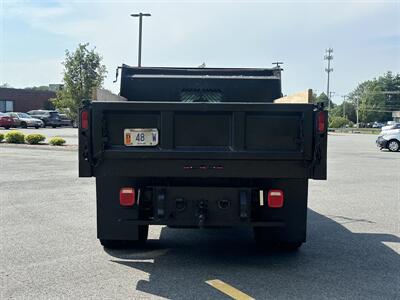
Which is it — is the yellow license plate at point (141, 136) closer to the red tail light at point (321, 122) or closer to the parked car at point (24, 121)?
the red tail light at point (321, 122)

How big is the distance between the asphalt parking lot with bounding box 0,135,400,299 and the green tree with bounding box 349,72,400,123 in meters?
120

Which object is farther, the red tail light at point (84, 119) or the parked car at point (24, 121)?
the parked car at point (24, 121)

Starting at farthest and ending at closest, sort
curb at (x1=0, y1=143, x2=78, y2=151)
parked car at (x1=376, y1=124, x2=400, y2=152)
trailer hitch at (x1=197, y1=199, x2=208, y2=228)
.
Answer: parked car at (x1=376, y1=124, x2=400, y2=152) → curb at (x1=0, y1=143, x2=78, y2=151) → trailer hitch at (x1=197, y1=199, x2=208, y2=228)

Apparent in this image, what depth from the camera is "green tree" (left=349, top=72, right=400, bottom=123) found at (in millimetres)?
122213

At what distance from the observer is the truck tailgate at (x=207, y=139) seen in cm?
459

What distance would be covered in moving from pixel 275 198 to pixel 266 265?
0.81 metres

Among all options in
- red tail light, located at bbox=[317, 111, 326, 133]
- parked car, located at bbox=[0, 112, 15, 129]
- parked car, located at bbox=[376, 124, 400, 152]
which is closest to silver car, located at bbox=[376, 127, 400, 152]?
parked car, located at bbox=[376, 124, 400, 152]

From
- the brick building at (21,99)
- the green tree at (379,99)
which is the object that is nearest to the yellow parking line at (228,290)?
the brick building at (21,99)

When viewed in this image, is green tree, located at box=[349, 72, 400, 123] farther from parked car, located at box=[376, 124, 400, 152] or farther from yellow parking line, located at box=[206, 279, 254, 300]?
yellow parking line, located at box=[206, 279, 254, 300]

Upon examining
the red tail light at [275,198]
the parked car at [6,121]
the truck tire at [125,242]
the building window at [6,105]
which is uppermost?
the building window at [6,105]

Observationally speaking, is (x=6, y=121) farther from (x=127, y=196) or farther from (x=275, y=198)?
(x=275, y=198)

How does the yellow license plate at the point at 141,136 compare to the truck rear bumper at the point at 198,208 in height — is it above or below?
above

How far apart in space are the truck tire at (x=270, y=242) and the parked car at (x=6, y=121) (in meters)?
38.3

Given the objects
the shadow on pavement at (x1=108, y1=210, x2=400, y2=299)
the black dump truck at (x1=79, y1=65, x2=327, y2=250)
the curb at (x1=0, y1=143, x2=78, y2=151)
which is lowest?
the shadow on pavement at (x1=108, y1=210, x2=400, y2=299)
